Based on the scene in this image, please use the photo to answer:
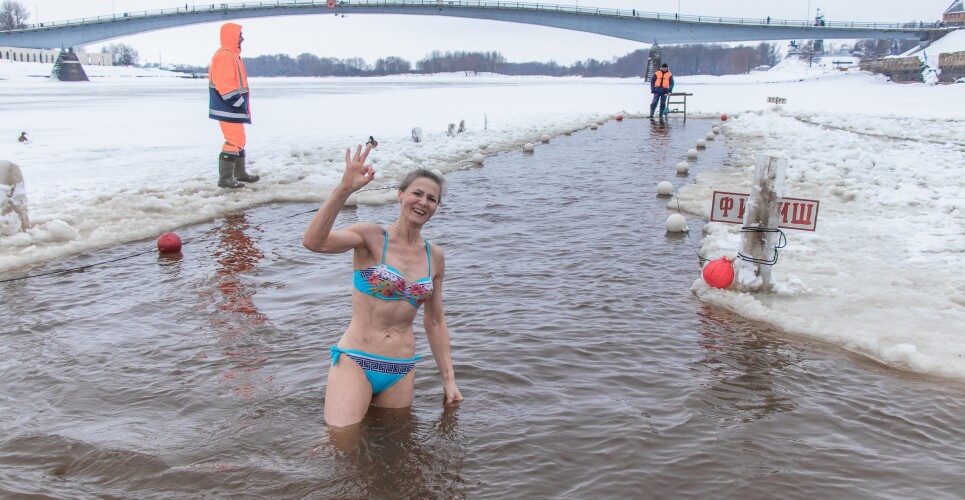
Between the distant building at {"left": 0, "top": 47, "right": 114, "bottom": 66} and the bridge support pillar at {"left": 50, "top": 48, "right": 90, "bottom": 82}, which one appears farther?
the distant building at {"left": 0, "top": 47, "right": 114, "bottom": 66}

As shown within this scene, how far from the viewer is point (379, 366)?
4.34 metres

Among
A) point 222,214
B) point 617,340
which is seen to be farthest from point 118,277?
point 617,340

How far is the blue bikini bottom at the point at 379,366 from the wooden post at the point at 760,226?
154 inches

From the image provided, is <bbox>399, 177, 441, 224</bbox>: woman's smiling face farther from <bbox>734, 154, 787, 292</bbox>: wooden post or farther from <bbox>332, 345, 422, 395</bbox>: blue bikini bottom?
<bbox>734, 154, 787, 292</bbox>: wooden post

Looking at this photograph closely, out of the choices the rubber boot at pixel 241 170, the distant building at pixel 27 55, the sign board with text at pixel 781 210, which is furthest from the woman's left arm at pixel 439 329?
the distant building at pixel 27 55

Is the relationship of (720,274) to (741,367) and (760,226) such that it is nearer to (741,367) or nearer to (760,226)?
(760,226)

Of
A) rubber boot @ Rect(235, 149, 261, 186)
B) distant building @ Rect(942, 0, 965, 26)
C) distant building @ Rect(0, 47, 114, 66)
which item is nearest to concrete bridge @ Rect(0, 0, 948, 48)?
distant building @ Rect(942, 0, 965, 26)

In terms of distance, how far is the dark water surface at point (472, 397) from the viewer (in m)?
3.77

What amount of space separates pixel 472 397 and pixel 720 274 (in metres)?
3.22

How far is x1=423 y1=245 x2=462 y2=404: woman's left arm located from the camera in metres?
4.57

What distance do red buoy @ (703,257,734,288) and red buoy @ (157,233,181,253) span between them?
19.7 ft

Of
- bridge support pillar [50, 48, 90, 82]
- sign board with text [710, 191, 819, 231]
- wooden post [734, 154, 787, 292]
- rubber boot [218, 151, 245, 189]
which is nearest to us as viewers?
wooden post [734, 154, 787, 292]

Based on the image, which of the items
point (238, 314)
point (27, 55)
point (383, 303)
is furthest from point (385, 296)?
point (27, 55)

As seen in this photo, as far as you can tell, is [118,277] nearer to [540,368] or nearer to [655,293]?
[540,368]
